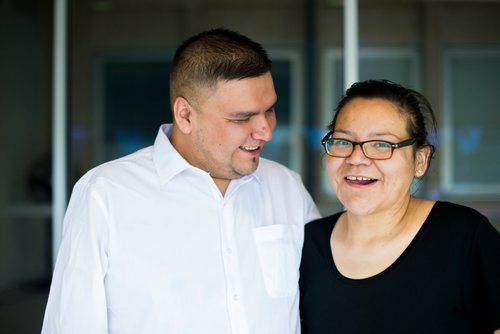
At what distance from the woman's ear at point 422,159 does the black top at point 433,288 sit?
108 millimetres

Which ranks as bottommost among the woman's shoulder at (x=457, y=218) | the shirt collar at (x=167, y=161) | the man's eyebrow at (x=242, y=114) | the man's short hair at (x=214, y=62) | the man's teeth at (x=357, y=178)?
the woman's shoulder at (x=457, y=218)

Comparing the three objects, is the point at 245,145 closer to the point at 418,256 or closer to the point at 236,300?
the point at 236,300

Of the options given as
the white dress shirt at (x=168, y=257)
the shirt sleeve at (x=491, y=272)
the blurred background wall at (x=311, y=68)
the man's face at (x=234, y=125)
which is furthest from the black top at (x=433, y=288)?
the blurred background wall at (x=311, y=68)

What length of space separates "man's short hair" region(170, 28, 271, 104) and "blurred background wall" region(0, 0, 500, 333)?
4319 millimetres

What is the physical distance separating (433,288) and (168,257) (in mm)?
740

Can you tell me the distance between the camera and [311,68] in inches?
279

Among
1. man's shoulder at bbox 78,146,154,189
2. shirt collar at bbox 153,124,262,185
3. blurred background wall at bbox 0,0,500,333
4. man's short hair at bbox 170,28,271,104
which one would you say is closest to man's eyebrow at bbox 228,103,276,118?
man's short hair at bbox 170,28,271,104

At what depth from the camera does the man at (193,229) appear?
1793mm

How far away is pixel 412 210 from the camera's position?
1868mm

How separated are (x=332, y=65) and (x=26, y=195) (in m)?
3.57

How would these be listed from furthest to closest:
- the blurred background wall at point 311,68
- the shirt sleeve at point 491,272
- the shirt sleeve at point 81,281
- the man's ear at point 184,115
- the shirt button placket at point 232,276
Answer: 1. the blurred background wall at point 311,68
2. the man's ear at point 184,115
3. the shirt button placket at point 232,276
4. the shirt sleeve at point 81,281
5. the shirt sleeve at point 491,272

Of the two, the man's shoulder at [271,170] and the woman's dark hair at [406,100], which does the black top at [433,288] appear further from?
the man's shoulder at [271,170]

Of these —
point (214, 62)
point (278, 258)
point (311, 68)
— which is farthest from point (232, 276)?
point (311, 68)

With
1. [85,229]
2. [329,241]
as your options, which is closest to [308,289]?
[329,241]
